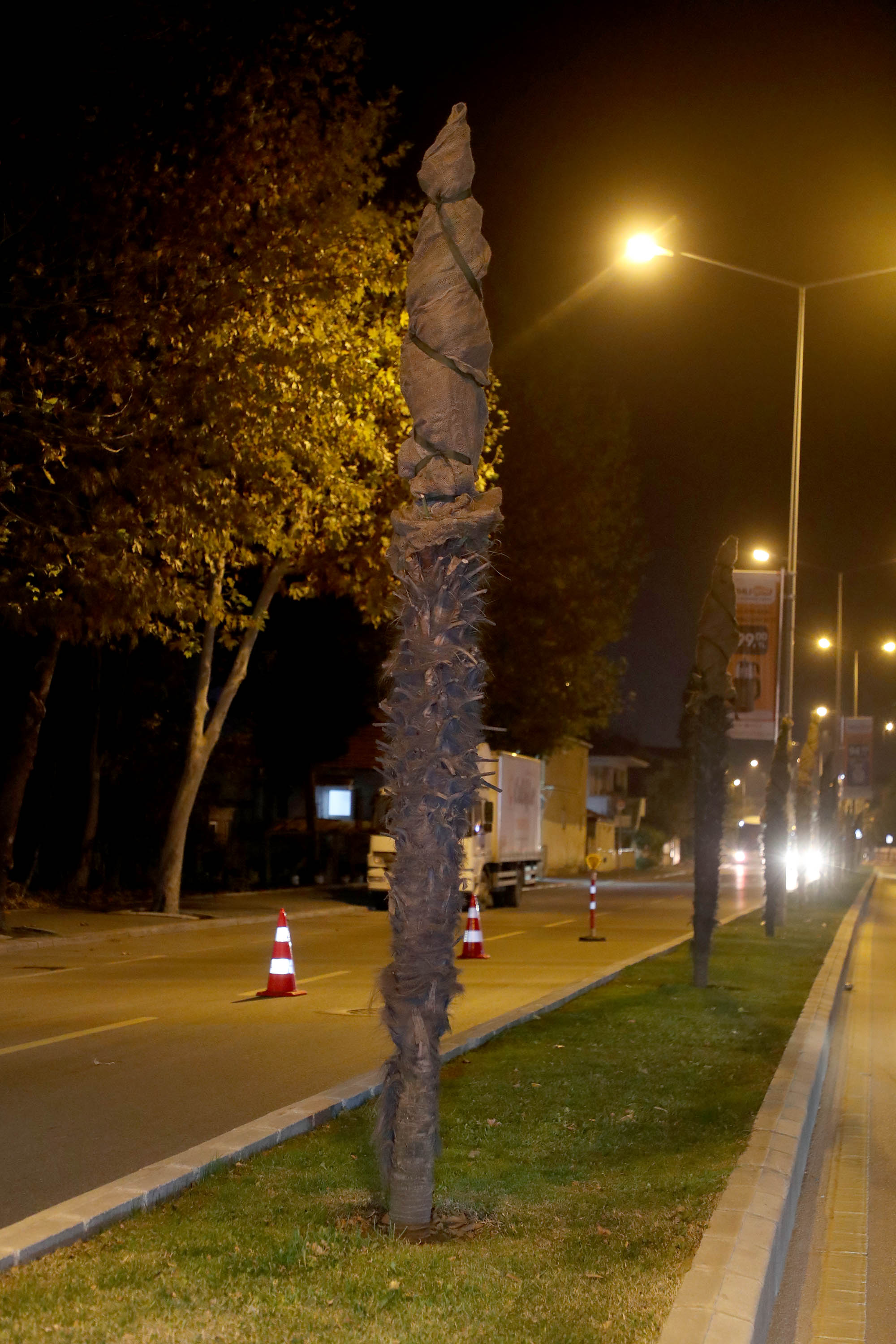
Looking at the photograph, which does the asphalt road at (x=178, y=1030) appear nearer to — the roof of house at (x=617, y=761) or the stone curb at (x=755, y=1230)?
the stone curb at (x=755, y=1230)

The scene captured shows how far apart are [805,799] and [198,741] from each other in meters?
19.3

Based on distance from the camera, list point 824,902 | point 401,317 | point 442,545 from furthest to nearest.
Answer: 1. point 824,902
2. point 401,317
3. point 442,545

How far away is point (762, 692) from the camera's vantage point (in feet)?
71.8

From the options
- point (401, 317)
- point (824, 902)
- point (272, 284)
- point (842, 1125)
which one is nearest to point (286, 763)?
point (824, 902)

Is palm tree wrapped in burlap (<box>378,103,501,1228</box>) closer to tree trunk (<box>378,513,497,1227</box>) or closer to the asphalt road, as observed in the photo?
tree trunk (<box>378,513,497,1227</box>)

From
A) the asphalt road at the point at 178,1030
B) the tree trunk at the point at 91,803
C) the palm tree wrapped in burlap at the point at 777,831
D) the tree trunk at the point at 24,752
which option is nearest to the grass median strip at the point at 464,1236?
the asphalt road at the point at 178,1030

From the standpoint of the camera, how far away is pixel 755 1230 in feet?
19.1

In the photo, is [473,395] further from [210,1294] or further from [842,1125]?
[842,1125]

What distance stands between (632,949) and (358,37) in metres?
13.9

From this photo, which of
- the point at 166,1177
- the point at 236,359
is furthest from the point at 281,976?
the point at 166,1177

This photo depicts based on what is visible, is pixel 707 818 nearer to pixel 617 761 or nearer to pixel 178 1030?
pixel 178 1030

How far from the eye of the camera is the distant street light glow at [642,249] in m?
18.2

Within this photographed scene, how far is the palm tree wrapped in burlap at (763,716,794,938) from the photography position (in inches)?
954

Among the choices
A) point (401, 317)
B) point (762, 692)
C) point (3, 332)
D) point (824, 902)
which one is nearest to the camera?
point (3, 332)
